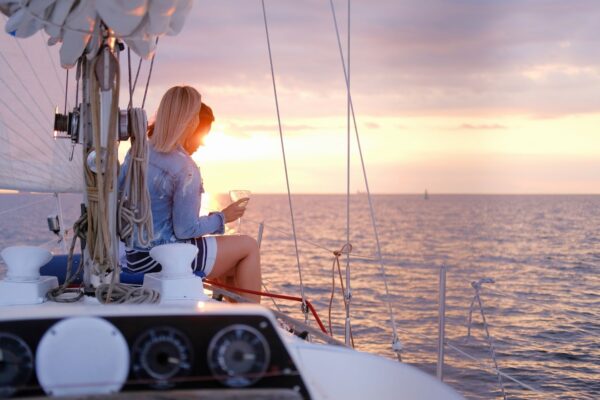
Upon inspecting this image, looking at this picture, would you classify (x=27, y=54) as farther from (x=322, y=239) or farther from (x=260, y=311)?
(x=322, y=239)

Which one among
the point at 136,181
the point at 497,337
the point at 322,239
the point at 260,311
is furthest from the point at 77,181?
the point at 322,239

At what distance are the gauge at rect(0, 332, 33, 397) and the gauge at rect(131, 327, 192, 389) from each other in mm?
215

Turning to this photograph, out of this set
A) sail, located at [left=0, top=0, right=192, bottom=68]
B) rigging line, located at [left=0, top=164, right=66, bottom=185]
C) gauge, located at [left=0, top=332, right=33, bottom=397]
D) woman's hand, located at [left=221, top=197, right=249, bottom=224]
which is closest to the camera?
gauge, located at [left=0, top=332, right=33, bottom=397]

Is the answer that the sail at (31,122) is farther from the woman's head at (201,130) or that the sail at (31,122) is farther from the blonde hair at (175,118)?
the blonde hair at (175,118)

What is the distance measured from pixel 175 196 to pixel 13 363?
5.75 ft

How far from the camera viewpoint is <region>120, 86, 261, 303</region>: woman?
3.21 meters

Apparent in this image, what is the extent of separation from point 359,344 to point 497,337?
2.26 meters

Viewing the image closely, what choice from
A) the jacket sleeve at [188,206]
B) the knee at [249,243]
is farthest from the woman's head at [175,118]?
the knee at [249,243]

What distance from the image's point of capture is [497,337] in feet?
32.2

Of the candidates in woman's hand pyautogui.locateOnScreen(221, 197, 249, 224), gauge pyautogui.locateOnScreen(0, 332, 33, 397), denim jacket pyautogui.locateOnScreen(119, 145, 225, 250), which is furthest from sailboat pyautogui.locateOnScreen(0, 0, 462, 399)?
woman's hand pyautogui.locateOnScreen(221, 197, 249, 224)

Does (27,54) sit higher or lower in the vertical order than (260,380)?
higher

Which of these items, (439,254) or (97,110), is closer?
(97,110)

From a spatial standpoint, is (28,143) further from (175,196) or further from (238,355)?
(238,355)

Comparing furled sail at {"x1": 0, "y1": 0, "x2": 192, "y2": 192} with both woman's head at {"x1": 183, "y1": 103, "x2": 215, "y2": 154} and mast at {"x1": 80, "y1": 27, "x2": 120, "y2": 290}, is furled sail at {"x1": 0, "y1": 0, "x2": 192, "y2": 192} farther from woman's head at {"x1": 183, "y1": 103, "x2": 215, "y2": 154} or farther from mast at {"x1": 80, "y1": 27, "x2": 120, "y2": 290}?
mast at {"x1": 80, "y1": 27, "x2": 120, "y2": 290}
